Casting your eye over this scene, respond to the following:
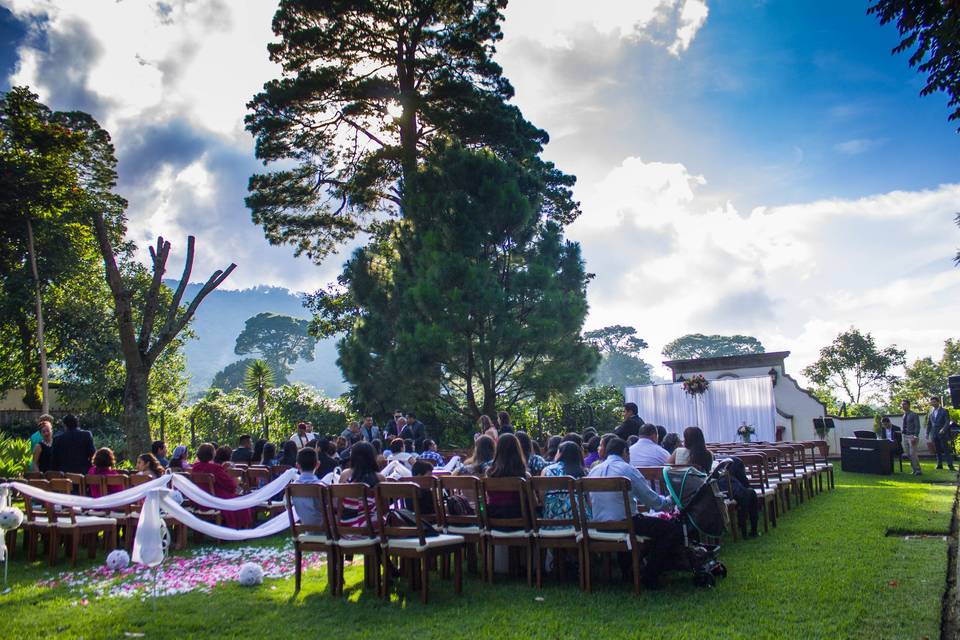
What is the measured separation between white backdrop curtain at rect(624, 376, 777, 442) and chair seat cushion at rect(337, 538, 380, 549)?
15.8 m

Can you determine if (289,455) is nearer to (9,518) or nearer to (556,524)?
(9,518)

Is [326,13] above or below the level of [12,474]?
above

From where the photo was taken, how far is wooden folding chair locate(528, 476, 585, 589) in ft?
18.1

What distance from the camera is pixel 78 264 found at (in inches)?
1019

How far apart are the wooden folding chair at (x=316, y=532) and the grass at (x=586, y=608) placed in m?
0.19

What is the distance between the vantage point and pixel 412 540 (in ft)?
18.2

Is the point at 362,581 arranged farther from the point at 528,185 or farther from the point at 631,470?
the point at 528,185

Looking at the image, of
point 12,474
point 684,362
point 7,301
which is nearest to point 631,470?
point 12,474

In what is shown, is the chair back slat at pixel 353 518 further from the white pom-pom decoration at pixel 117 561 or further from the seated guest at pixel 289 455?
the seated guest at pixel 289 455

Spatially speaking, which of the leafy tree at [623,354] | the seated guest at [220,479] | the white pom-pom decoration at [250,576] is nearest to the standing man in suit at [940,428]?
the seated guest at [220,479]

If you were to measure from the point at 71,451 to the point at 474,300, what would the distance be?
8.68m

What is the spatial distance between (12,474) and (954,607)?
1540cm

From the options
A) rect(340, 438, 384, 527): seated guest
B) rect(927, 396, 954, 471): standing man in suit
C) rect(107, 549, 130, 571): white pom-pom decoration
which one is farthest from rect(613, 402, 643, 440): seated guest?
rect(927, 396, 954, 471): standing man in suit

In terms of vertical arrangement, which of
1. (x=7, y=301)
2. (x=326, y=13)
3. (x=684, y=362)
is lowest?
(x=684, y=362)
